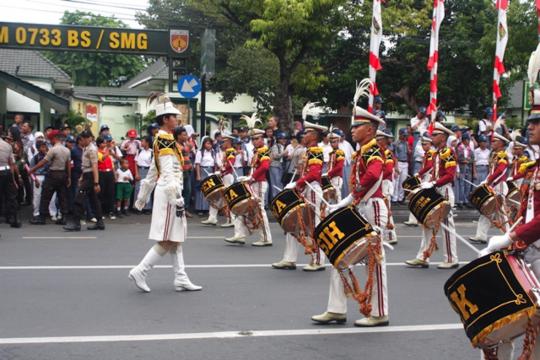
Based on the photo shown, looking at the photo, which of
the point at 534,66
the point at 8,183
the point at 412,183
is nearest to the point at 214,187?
the point at 412,183

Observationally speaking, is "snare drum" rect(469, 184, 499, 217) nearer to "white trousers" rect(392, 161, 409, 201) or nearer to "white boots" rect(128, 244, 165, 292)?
"white boots" rect(128, 244, 165, 292)

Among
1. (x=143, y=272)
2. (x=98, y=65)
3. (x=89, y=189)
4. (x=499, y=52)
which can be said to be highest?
(x=98, y=65)

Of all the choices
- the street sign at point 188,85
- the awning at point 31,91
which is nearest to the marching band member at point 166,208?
the street sign at point 188,85

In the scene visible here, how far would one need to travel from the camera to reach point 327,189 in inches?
487

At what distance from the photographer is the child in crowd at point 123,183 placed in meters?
16.8

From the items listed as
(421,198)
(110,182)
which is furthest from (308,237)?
(110,182)

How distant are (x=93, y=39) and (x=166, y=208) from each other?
41.3ft

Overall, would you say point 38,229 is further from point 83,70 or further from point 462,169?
point 83,70

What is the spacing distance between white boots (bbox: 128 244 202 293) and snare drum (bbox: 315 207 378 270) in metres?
2.39

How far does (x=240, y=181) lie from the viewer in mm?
12211

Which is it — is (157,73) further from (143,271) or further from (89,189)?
(143,271)

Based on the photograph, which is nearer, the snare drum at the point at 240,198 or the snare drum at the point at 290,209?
the snare drum at the point at 290,209

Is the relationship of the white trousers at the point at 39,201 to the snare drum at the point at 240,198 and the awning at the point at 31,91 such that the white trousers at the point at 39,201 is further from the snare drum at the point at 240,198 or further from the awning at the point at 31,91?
the awning at the point at 31,91

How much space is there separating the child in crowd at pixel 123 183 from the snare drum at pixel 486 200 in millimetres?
7581
